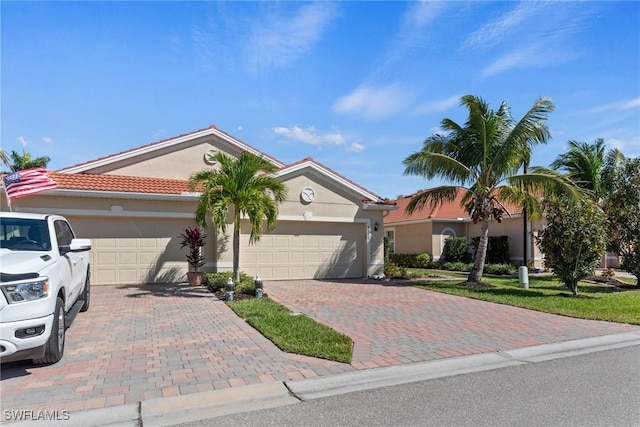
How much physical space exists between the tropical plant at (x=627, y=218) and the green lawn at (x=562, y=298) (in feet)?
3.65

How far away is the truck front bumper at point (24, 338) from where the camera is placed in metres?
4.77

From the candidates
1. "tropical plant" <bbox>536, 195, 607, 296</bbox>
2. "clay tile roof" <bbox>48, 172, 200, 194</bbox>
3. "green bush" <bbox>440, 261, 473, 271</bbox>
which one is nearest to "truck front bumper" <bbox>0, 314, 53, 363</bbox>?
"clay tile roof" <bbox>48, 172, 200, 194</bbox>

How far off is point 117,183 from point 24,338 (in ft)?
35.2

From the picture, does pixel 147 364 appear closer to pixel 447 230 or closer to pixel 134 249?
pixel 134 249

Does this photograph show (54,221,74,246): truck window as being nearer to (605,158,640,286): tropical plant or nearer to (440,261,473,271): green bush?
(605,158,640,286): tropical plant

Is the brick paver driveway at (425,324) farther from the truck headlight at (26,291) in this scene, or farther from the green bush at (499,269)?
the green bush at (499,269)

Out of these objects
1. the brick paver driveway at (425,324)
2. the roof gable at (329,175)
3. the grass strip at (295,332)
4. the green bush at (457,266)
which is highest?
the roof gable at (329,175)

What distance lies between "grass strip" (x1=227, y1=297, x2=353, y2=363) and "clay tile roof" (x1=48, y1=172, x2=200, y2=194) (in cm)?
635

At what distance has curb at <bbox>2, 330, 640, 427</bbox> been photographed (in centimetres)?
432

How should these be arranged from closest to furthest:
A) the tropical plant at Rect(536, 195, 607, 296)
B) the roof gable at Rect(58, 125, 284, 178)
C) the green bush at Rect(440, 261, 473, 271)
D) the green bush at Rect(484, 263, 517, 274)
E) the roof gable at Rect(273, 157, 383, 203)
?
the tropical plant at Rect(536, 195, 607, 296) < the roof gable at Rect(273, 157, 383, 203) < the roof gable at Rect(58, 125, 284, 178) < the green bush at Rect(484, 263, 517, 274) < the green bush at Rect(440, 261, 473, 271)

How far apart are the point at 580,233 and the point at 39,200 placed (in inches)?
623

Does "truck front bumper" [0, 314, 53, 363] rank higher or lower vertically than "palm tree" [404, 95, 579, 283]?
lower

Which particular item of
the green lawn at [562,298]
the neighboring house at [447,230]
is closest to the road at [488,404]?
the green lawn at [562,298]

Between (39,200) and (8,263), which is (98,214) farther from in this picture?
(8,263)
